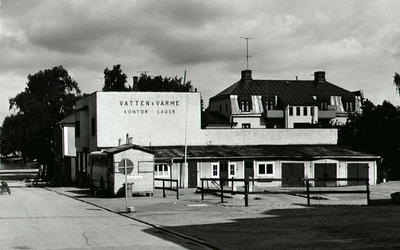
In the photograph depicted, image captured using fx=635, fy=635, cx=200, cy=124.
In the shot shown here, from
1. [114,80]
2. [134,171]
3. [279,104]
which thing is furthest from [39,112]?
[134,171]

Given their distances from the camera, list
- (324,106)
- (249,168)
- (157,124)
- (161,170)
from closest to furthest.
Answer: (161,170) → (249,168) → (157,124) → (324,106)

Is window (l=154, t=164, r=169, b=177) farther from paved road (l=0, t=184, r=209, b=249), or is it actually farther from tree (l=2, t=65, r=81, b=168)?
tree (l=2, t=65, r=81, b=168)

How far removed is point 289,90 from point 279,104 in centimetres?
384

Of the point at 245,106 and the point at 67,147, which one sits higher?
the point at 245,106

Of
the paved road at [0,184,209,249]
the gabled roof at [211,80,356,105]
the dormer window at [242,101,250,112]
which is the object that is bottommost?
the paved road at [0,184,209,249]

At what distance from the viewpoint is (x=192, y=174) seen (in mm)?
47469

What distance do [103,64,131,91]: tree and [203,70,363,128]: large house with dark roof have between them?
1414 centimetres

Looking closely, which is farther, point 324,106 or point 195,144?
point 324,106

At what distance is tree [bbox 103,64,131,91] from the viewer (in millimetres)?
96812

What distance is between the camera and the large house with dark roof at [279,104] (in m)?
94.2

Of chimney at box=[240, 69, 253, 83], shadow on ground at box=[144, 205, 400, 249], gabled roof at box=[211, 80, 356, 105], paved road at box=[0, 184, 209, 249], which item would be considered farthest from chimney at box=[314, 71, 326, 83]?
shadow on ground at box=[144, 205, 400, 249]

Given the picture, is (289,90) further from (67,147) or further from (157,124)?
(157,124)

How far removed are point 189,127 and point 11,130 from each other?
1313 inches

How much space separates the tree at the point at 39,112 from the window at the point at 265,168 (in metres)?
37.3
